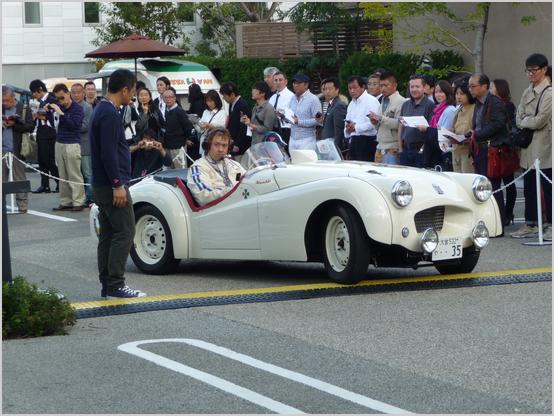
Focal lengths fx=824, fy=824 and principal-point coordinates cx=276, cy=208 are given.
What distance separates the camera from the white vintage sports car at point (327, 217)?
7039 mm

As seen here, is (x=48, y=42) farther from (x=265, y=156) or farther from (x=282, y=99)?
(x=265, y=156)

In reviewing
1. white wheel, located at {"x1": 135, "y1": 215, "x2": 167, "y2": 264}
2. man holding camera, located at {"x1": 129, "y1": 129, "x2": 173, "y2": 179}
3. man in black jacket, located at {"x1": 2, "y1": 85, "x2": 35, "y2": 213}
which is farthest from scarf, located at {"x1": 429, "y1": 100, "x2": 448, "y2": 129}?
man in black jacket, located at {"x1": 2, "y1": 85, "x2": 35, "y2": 213}

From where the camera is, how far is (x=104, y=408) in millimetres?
4066

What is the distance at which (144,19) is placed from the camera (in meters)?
38.7

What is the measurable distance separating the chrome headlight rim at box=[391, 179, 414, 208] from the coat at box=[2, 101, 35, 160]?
991 centimetres

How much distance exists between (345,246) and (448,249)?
2.99ft

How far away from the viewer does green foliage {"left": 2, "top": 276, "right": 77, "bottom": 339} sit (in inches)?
222

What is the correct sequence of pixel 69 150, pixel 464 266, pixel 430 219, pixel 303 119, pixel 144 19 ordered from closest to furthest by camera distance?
pixel 430 219 → pixel 464 266 → pixel 303 119 → pixel 69 150 → pixel 144 19

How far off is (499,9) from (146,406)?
18.8m

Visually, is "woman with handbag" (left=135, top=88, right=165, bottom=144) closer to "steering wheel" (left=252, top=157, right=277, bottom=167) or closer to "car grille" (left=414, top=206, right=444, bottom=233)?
"steering wheel" (left=252, top=157, right=277, bottom=167)

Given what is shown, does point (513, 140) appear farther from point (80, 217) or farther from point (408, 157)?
point (80, 217)

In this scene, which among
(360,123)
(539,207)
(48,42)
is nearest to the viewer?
(539,207)

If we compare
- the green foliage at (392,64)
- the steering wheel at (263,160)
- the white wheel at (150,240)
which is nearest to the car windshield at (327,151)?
the steering wheel at (263,160)

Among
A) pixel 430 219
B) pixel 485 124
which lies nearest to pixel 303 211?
pixel 430 219
